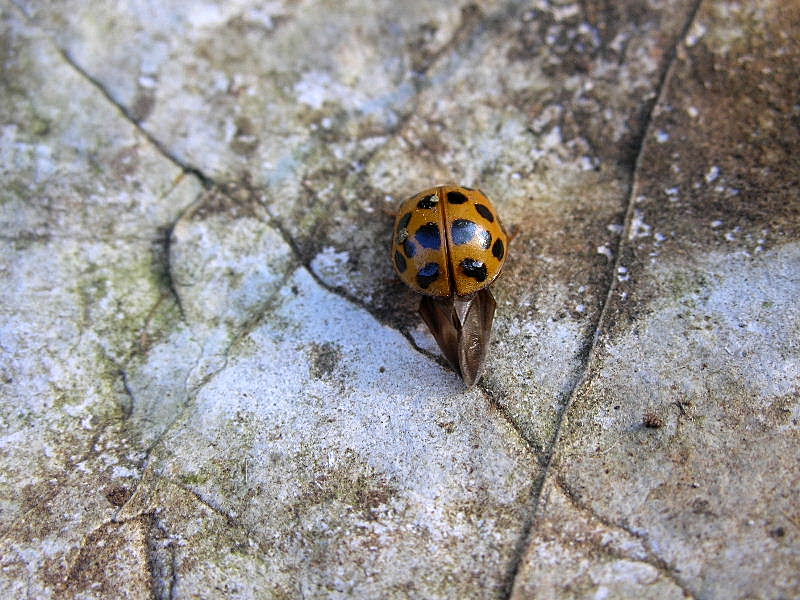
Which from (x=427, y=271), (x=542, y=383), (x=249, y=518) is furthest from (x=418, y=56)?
(x=249, y=518)

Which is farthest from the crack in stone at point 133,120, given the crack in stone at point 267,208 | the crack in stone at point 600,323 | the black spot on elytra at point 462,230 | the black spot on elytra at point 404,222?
the crack in stone at point 600,323

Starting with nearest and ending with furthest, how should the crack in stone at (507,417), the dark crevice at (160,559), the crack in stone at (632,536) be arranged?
the crack in stone at (632,536)
the dark crevice at (160,559)
the crack in stone at (507,417)

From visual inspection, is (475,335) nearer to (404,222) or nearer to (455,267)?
(455,267)

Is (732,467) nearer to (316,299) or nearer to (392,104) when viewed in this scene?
(316,299)

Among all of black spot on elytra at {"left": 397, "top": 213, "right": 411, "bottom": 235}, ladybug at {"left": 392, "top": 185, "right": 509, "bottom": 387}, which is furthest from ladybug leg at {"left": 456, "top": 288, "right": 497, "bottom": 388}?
black spot on elytra at {"left": 397, "top": 213, "right": 411, "bottom": 235}

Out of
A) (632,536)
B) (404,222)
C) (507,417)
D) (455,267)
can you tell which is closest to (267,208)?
(404,222)

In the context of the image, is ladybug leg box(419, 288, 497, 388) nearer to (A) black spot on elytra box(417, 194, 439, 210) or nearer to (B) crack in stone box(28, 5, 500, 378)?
(B) crack in stone box(28, 5, 500, 378)

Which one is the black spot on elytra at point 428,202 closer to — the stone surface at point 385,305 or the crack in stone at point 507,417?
the stone surface at point 385,305
